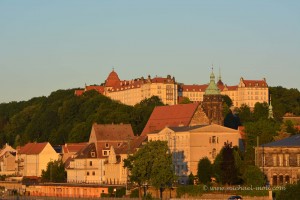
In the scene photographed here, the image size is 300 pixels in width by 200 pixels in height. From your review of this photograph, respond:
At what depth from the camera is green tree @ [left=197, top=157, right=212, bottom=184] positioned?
A: 104 meters

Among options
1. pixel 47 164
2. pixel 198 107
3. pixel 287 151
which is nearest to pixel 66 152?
pixel 47 164

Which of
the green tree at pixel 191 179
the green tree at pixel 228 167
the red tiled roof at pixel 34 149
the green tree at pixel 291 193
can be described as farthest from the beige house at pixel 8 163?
the green tree at pixel 291 193

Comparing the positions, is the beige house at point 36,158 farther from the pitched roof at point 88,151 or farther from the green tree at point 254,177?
the green tree at point 254,177

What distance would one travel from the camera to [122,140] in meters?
136

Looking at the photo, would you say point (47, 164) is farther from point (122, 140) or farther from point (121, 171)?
point (121, 171)

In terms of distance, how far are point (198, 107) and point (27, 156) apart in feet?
129

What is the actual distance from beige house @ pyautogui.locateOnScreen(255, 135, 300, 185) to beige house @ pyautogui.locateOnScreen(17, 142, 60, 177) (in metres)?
59.3

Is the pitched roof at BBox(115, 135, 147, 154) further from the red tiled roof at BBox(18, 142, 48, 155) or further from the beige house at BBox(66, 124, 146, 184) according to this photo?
the red tiled roof at BBox(18, 142, 48, 155)

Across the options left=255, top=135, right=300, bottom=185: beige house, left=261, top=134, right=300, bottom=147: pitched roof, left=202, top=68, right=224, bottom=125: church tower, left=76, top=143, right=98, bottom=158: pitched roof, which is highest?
left=202, top=68, right=224, bottom=125: church tower

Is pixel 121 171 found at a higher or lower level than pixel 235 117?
lower

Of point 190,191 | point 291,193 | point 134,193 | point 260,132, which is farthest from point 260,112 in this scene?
point 291,193

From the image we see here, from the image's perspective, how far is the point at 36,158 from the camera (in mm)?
156750

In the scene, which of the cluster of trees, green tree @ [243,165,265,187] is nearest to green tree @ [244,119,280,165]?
the cluster of trees

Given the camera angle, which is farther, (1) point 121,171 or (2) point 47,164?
(2) point 47,164
